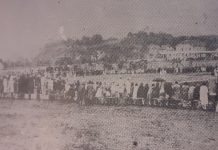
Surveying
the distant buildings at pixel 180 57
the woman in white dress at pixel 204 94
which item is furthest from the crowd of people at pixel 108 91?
the distant buildings at pixel 180 57

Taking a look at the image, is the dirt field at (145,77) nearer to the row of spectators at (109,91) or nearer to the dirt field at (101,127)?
the row of spectators at (109,91)

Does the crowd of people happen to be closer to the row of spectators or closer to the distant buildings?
the row of spectators

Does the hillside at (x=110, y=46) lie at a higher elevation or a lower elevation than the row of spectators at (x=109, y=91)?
higher

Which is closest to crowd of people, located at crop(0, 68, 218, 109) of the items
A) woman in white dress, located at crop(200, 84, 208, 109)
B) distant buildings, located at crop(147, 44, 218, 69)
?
woman in white dress, located at crop(200, 84, 208, 109)

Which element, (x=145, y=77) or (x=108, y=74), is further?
(x=108, y=74)

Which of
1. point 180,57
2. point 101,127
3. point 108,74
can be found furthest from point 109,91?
point 180,57

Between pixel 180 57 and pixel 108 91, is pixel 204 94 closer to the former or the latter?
pixel 180 57

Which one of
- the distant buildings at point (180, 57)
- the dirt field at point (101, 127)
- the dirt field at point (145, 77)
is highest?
the distant buildings at point (180, 57)
